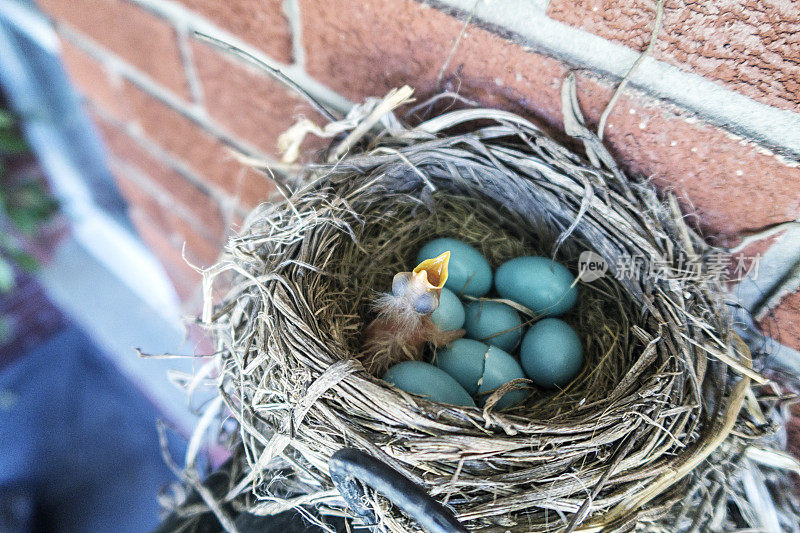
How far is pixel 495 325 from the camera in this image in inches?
27.0

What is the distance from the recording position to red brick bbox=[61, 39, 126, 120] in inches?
48.3

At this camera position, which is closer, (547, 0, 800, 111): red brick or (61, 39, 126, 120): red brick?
(547, 0, 800, 111): red brick

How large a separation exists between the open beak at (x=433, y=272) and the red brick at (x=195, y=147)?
0.47m

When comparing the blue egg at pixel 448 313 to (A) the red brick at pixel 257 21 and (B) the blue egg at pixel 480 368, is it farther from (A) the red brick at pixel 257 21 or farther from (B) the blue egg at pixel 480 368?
(A) the red brick at pixel 257 21

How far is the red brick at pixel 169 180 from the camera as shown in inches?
47.2

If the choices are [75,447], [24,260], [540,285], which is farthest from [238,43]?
[75,447]

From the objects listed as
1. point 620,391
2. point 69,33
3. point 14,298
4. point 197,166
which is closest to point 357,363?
point 620,391

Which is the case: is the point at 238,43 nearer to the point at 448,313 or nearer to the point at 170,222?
the point at 448,313

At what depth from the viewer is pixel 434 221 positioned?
74 cm

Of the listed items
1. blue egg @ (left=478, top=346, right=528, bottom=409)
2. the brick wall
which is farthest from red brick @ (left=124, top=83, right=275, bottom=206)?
blue egg @ (left=478, top=346, right=528, bottom=409)

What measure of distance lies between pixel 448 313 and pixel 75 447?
1729mm

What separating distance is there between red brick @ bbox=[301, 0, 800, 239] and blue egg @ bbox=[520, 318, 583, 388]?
0.65ft

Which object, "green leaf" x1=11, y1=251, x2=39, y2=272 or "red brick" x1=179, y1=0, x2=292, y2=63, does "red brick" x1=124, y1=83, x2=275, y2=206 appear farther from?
"green leaf" x1=11, y1=251, x2=39, y2=272

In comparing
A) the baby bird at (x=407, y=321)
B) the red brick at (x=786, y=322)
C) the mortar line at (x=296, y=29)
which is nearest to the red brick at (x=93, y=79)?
the mortar line at (x=296, y=29)
